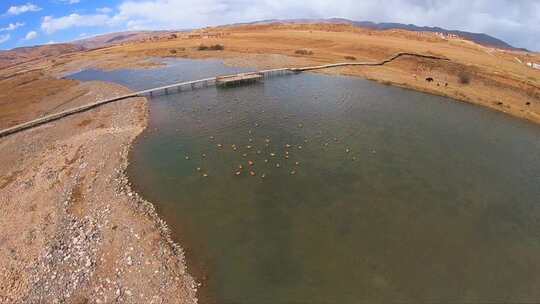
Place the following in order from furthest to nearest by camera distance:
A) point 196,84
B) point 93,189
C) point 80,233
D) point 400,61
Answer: point 400,61 < point 196,84 < point 93,189 < point 80,233

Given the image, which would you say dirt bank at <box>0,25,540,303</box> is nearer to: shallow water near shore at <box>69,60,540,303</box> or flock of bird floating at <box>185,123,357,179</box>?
shallow water near shore at <box>69,60,540,303</box>

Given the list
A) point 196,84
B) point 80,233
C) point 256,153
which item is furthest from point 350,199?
point 196,84

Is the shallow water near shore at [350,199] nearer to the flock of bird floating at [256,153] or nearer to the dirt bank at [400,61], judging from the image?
the flock of bird floating at [256,153]

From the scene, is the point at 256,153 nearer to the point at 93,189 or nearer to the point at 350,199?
the point at 350,199

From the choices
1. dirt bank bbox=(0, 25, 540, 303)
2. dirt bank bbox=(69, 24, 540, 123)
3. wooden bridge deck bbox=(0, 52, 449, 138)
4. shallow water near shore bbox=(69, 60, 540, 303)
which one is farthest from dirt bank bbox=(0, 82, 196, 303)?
dirt bank bbox=(69, 24, 540, 123)

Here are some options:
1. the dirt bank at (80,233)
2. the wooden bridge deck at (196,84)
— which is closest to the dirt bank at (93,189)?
the dirt bank at (80,233)
